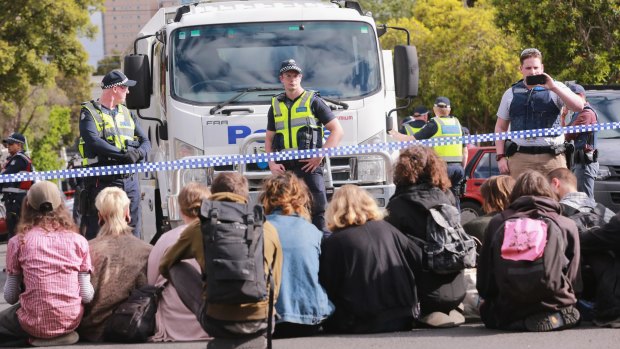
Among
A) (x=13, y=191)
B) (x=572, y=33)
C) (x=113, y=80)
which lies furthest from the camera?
(x=572, y=33)

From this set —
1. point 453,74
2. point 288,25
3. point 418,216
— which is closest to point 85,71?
point 453,74

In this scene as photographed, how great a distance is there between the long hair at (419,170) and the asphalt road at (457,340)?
1.13 m

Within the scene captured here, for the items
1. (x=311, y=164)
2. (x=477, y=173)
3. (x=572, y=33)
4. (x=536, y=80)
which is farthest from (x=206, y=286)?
(x=572, y=33)

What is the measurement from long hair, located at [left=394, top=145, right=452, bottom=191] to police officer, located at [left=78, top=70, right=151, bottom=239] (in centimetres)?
331

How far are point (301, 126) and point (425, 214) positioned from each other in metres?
2.29

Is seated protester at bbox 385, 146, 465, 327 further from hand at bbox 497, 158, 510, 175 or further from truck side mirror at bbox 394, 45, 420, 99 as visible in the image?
truck side mirror at bbox 394, 45, 420, 99

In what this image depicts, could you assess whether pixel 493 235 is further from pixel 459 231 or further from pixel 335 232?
pixel 335 232

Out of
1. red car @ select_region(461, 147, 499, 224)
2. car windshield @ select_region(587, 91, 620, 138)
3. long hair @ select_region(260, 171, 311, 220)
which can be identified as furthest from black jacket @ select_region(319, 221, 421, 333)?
red car @ select_region(461, 147, 499, 224)

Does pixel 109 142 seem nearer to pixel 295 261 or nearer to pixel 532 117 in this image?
pixel 295 261

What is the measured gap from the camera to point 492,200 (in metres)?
8.93

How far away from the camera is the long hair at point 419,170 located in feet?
27.9

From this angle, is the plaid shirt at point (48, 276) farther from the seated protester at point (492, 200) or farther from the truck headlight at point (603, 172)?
the truck headlight at point (603, 172)

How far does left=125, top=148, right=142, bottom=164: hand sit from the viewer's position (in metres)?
10.8

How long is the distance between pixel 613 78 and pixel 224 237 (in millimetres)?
18551
